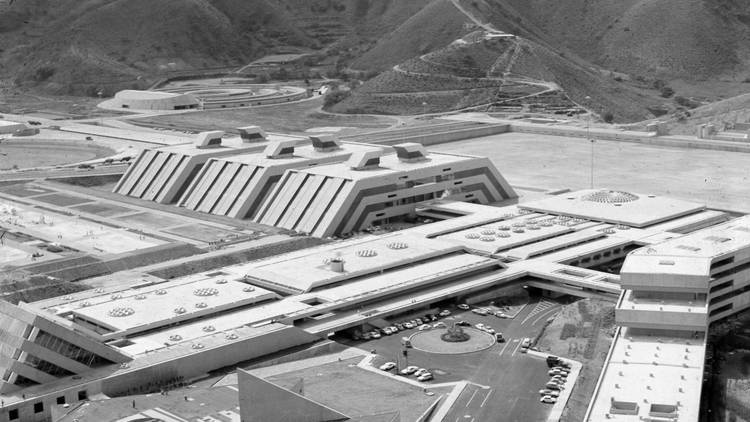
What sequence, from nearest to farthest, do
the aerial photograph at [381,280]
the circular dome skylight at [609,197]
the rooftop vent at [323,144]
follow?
1. the aerial photograph at [381,280]
2. the circular dome skylight at [609,197]
3. the rooftop vent at [323,144]

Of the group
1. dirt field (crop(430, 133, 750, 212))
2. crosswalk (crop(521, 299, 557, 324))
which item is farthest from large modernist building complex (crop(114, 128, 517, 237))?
crosswalk (crop(521, 299, 557, 324))

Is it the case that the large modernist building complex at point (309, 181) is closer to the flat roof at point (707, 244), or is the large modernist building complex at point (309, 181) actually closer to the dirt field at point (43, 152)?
the dirt field at point (43, 152)

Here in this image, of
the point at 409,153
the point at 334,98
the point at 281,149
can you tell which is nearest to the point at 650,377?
the point at 409,153

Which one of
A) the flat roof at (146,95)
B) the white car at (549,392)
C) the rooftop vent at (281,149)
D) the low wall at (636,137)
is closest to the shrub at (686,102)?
the low wall at (636,137)

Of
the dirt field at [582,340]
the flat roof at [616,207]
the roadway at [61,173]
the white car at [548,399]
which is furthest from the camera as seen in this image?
the roadway at [61,173]

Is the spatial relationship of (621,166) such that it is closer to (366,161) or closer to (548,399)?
(366,161)

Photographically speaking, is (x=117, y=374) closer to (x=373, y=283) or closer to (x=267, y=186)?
(x=373, y=283)
